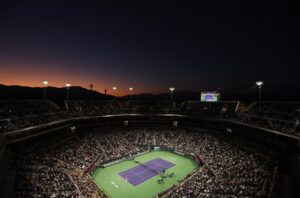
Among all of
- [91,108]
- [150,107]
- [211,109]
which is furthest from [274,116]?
[91,108]

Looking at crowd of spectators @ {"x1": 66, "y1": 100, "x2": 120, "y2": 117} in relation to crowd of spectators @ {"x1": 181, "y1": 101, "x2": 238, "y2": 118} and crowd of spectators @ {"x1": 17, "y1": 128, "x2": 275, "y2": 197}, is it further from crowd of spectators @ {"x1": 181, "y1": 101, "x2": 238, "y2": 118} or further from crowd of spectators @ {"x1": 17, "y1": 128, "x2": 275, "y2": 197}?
crowd of spectators @ {"x1": 181, "y1": 101, "x2": 238, "y2": 118}

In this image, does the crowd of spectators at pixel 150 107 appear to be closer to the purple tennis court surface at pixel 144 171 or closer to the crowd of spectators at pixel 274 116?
the purple tennis court surface at pixel 144 171

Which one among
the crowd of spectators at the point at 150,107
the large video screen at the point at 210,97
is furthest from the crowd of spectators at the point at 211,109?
the crowd of spectators at the point at 150,107

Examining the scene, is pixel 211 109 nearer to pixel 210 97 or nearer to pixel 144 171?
pixel 210 97

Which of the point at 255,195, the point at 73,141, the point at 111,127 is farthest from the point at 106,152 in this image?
the point at 255,195

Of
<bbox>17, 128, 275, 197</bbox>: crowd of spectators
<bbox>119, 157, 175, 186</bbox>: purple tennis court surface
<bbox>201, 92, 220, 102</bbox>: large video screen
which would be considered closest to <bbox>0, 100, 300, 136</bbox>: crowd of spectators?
<bbox>201, 92, 220, 102</bbox>: large video screen
